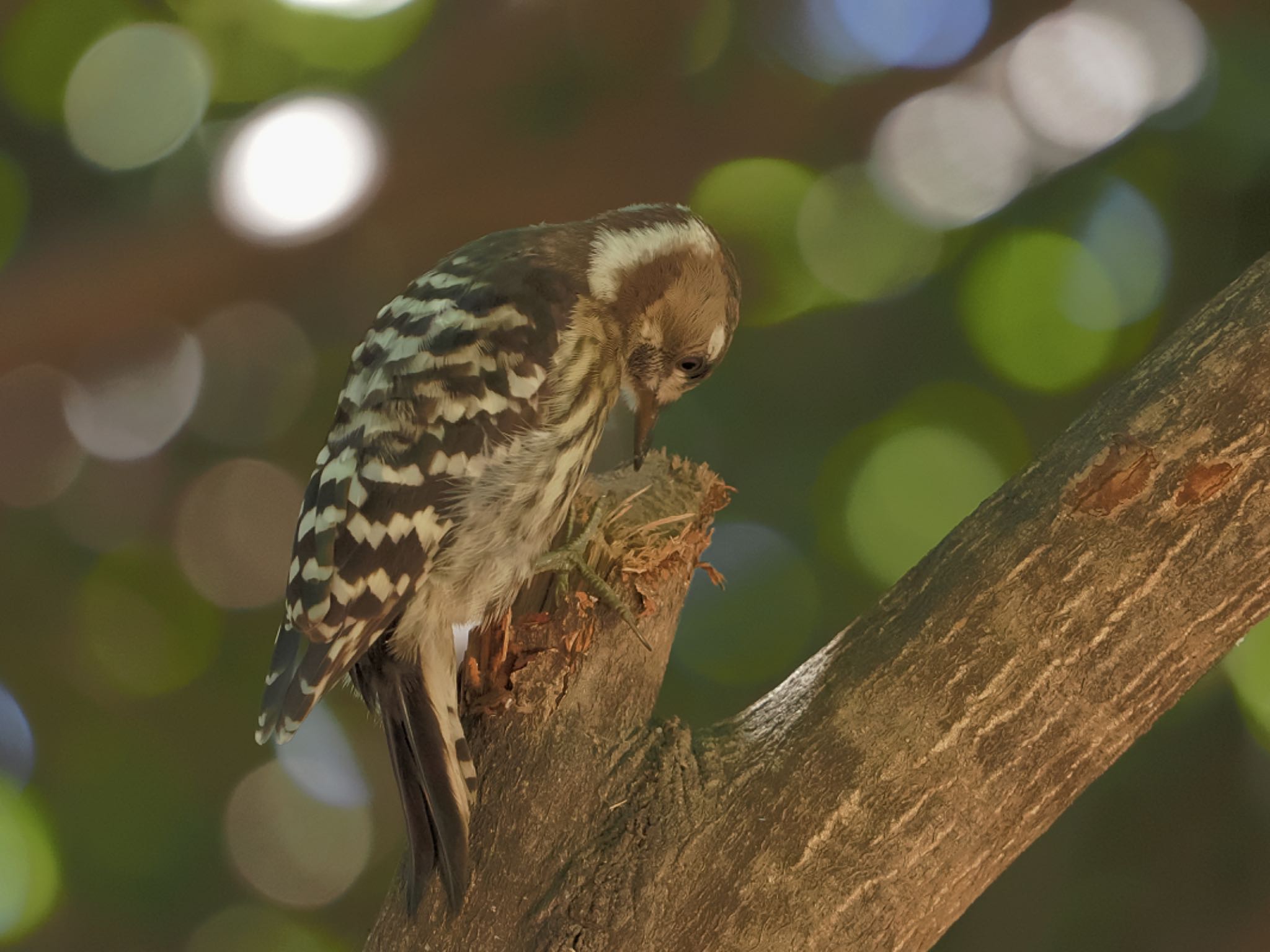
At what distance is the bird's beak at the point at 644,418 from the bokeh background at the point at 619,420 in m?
0.39

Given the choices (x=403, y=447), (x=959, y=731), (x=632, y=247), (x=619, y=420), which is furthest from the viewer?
(x=619, y=420)

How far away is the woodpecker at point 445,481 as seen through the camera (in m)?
0.98

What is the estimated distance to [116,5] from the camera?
164 centimetres

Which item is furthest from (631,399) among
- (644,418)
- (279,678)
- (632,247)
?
(279,678)

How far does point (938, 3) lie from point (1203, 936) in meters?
1.68

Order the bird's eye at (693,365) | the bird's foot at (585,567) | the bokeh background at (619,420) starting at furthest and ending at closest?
the bokeh background at (619,420), the bird's eye at (693,365), the bird's foot at (585,567)

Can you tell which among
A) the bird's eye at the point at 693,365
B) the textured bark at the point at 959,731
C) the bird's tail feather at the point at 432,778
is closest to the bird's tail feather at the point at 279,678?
the bird's tail feather at the point at 432,778

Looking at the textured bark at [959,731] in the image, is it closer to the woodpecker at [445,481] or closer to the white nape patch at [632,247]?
the woodpecker at [445,481]

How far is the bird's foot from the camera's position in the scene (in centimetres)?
106

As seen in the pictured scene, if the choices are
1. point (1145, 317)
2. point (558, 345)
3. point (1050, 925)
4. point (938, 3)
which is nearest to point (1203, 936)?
point (1050, 925)

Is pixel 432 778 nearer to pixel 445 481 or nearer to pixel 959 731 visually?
pixel 445 481

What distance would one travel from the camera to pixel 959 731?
36.5 inches

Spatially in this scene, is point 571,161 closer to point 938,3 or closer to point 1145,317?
point 938,3

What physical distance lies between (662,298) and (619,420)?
0.52m
